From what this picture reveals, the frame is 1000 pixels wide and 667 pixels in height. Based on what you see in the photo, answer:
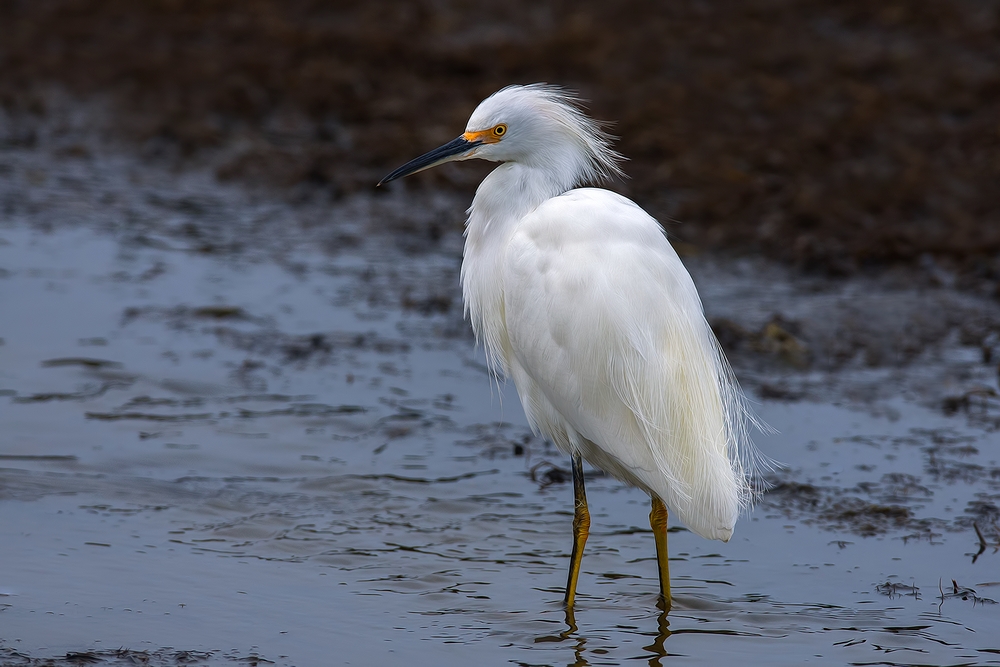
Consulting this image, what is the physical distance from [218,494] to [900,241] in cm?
528

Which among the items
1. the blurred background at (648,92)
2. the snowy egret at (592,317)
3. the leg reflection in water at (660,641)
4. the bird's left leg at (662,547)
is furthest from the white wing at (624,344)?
the blurred background at (648,92)

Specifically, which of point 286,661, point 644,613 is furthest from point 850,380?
point 286,661

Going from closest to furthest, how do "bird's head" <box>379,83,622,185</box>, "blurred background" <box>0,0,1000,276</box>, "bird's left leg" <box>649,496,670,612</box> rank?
"bird's head" <box>379,83,622,185</box> < "bird's left leg" <box>649,496,670,612</box> < "blurred background" <box>0,0,1000,276</box>

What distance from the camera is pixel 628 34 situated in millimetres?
11008

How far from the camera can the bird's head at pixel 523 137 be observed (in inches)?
174

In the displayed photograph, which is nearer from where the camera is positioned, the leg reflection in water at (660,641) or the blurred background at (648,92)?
the leg reflection in water at (660,641)

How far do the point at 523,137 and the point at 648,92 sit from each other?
6069 mm

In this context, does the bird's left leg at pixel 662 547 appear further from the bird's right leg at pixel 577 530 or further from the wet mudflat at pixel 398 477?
the bird's right leg at pixel 577 530

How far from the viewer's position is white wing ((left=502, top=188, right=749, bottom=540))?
423cm

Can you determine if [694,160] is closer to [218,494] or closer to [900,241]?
[900,241]

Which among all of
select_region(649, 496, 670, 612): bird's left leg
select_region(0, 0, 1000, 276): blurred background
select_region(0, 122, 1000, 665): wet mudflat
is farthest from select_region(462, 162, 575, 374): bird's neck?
select_region(0, 0, 1000, 276): blurred background

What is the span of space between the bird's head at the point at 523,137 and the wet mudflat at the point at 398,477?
1.64 m

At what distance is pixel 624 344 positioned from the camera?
425cm

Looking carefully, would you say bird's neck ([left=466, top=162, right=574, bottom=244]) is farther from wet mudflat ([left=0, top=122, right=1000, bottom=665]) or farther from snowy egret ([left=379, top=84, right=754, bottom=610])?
wet mudflat ([left=0, top=122, right=1000, bottom=665])
